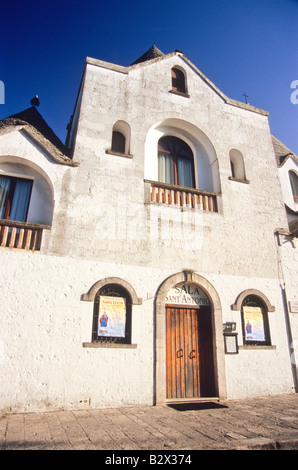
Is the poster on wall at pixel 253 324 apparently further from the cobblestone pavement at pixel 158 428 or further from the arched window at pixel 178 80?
the arched window at pixel 178 80

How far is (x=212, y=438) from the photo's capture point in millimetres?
4695

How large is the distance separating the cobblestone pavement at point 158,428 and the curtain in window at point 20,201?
187 inches

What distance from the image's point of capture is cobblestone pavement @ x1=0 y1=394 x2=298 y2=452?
172 inches

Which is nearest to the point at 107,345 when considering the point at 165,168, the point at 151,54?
the point at 165,168

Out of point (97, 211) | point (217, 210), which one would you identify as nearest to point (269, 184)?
point (217, 210)

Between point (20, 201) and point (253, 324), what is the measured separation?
763cm

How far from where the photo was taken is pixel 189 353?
813 cm

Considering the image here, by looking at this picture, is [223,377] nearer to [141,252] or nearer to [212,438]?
[212,438]

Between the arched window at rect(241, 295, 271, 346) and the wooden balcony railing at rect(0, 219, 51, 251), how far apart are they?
6.13 meters

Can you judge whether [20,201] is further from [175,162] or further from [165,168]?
[175,162]

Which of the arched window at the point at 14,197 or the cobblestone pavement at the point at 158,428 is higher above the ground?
the arched window at the point at 14,197

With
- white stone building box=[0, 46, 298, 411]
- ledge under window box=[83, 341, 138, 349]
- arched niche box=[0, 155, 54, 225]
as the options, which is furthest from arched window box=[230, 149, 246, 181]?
ledge under window box=[83, 341, 138, 349]

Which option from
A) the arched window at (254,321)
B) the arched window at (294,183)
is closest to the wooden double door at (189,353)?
the arched window at (254,321)

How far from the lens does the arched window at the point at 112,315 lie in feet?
24.2
